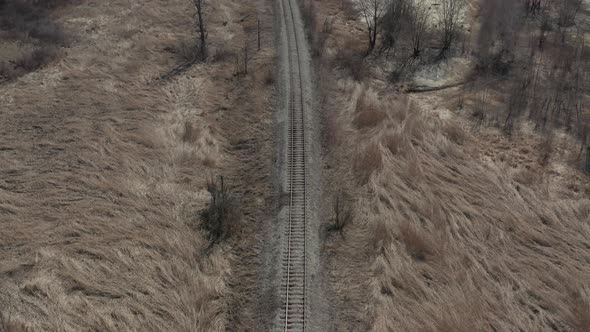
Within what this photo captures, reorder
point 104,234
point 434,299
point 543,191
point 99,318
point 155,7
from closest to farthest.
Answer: point 99,318 < point 434,299 < point 104,234 < point 543,191 < point 155,7

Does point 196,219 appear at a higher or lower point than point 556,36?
lower

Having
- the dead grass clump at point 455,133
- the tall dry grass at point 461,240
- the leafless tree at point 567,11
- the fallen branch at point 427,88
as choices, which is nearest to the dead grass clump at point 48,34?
the tall dry grass at point 461,240

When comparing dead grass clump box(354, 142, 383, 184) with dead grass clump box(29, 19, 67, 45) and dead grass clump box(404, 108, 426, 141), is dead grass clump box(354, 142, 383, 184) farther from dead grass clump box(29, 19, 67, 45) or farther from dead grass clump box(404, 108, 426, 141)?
dead grass clump box(29, 19, 67, 45)

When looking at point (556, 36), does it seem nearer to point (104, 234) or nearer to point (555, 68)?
point (555, 68)

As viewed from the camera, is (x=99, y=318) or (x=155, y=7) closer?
(x=99, y=318)

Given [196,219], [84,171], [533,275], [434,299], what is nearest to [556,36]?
[533,275]

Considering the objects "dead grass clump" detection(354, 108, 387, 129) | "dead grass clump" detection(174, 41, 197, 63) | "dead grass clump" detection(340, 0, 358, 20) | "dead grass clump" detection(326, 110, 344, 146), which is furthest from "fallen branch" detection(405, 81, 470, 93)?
"dead grass clump" detection(174, 41, 197, 63)

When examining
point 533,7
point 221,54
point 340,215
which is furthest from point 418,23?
point 340,215
